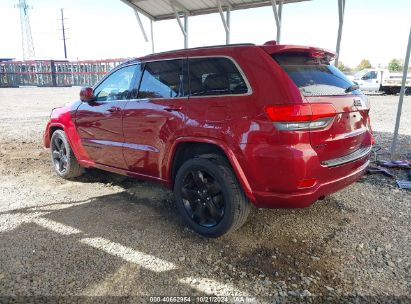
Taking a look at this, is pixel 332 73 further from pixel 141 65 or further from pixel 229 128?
pixel 141 65

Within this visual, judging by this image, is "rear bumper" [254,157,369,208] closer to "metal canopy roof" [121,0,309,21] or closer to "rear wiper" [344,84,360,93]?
"rear wiper" [344,84,360,93]

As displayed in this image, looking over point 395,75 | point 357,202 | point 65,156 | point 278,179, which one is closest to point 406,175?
point 357,202

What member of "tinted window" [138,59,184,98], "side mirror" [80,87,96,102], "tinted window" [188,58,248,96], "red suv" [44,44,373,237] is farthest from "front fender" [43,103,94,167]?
"tinted window" [188,58,248,96]

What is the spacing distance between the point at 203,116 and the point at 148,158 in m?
0.99

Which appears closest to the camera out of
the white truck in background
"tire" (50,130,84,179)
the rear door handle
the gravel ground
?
the gravel ground

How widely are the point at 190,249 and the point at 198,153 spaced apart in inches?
37.2

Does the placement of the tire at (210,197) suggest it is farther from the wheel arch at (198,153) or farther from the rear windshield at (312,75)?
the rear windshield at (312,75)

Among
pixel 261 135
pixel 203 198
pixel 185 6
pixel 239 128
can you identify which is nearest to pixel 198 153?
pixel 203 198

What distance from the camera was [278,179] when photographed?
2809mm

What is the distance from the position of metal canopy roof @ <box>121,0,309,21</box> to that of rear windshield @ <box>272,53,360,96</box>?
5.51m

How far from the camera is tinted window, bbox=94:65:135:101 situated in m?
4.18

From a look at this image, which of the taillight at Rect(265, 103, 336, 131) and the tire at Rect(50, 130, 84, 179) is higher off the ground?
the taillight at Rect(265, 103, 336, 131)

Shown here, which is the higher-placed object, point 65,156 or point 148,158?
point 148,158

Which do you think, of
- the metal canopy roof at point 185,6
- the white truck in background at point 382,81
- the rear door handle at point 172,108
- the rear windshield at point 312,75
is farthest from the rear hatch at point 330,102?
the white truck in background at point 382,81
